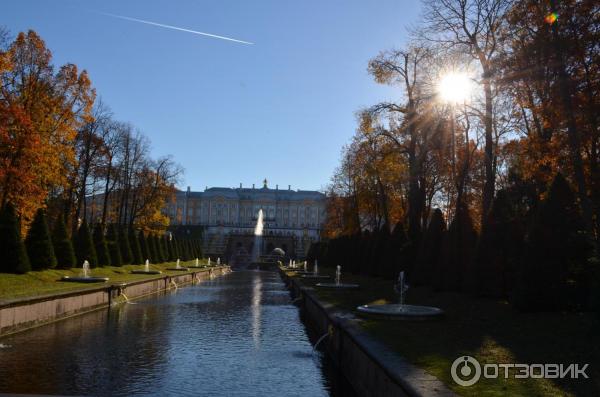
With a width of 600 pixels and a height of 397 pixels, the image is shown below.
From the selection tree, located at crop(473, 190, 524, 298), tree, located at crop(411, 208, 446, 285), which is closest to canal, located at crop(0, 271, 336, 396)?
tree, located at crop(473, 190, 524, 298)

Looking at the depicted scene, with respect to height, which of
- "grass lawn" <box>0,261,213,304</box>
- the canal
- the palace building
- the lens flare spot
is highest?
the palace building

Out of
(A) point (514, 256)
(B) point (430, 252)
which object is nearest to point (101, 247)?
(B) point (430, 252)

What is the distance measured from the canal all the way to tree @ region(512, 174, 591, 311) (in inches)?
168

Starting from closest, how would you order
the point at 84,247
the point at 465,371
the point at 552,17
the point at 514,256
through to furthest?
1. the point at 465,371
2. the point at 552,17
3. the point at 514,256
4. the point at 84,247

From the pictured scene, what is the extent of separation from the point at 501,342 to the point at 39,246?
61.5 feet

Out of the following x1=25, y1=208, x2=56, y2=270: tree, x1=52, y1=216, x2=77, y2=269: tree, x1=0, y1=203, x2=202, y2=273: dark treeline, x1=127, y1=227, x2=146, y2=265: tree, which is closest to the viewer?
x1=0, y1=203, x2=202, y2=273: dark treeline

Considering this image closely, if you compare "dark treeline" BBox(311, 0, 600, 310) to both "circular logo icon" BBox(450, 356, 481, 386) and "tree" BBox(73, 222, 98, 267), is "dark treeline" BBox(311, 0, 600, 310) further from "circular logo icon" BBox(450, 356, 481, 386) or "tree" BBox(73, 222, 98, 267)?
"tree" BBox(73, 222, 98, 267)

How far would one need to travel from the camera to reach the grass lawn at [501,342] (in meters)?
6.04

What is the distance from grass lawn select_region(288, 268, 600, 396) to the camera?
604 centimetres

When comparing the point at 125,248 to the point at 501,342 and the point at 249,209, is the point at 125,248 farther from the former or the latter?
the point at 249,209

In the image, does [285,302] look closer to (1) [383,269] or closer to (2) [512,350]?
(1) [383,269]

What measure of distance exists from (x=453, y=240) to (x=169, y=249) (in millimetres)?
35335

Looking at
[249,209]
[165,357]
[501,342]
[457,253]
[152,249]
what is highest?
[249,209]

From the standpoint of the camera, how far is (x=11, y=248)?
19344mm
